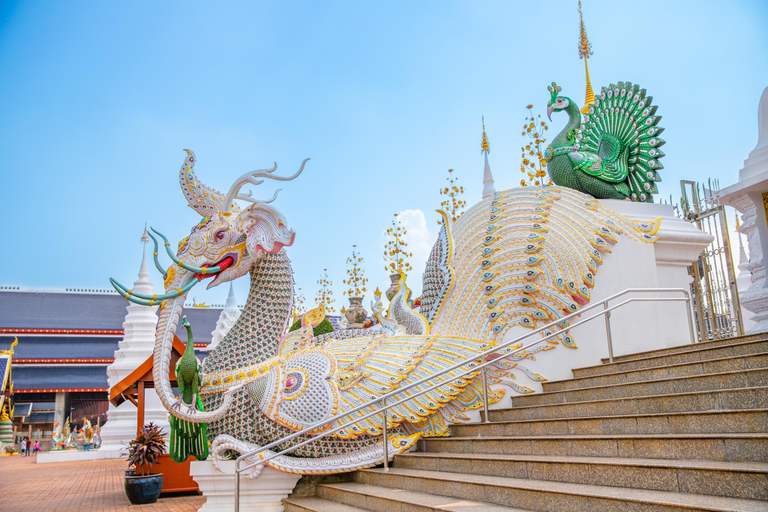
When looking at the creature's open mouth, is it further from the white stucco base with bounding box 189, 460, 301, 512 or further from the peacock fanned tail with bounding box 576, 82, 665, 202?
the peacock fanned tail with bounding box 576, 82, 665, 202

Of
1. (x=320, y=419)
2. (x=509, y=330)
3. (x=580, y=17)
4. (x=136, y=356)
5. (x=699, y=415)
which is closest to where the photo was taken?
(x=699, y=415)

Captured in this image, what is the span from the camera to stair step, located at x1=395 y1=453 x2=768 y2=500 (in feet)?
10.1

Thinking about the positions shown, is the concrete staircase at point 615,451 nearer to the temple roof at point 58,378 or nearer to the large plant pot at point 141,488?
the large plant pot at point 141,488

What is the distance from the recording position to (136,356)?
18812 mm

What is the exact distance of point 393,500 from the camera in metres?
4.59

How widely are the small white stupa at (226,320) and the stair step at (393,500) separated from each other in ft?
59.7

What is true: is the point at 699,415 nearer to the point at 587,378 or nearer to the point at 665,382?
the point at 665,382

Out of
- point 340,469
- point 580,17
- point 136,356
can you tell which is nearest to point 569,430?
point 340,469

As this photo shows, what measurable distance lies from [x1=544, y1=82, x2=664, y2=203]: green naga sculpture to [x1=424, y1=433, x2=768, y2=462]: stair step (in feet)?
14.5

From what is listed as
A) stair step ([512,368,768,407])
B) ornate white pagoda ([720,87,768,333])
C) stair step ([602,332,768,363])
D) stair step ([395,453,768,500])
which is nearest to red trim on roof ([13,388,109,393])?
stair step ([512,368,768,407])

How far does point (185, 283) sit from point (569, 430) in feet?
11.9

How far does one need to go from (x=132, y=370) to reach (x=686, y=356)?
54.7 feet

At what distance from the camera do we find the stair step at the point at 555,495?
2.96m

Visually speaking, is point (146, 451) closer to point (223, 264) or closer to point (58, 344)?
point (223, 264)
